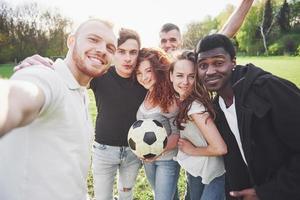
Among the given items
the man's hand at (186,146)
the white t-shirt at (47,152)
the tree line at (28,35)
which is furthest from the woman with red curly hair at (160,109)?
the tree line at (28,35)

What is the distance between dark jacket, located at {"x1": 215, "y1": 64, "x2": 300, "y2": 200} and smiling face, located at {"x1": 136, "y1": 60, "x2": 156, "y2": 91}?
1.19 m

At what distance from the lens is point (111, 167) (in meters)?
3.97

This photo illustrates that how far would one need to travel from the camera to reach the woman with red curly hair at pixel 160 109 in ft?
12.1

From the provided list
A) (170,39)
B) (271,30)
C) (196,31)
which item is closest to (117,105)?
(170,39)

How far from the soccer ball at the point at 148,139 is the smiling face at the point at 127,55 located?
0.71m

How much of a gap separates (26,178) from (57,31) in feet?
170

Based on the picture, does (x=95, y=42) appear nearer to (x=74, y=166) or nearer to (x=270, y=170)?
(x=74, y=166)

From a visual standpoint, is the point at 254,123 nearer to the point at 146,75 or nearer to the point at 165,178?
the point at 165,178

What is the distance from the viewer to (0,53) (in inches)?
1886

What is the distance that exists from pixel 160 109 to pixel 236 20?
145 centimetres

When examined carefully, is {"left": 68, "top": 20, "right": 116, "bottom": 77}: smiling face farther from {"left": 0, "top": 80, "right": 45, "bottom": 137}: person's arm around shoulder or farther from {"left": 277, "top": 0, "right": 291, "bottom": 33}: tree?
{"left": 277, "top": 0, "right": 291, "bottom": 33}: tree

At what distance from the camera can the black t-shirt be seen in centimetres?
394

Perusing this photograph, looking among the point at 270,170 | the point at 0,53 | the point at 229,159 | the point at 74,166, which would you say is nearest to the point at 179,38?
the point at 229,159

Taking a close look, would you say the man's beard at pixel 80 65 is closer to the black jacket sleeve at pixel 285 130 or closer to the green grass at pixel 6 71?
the black jacket sleeve at pixel 285 130
